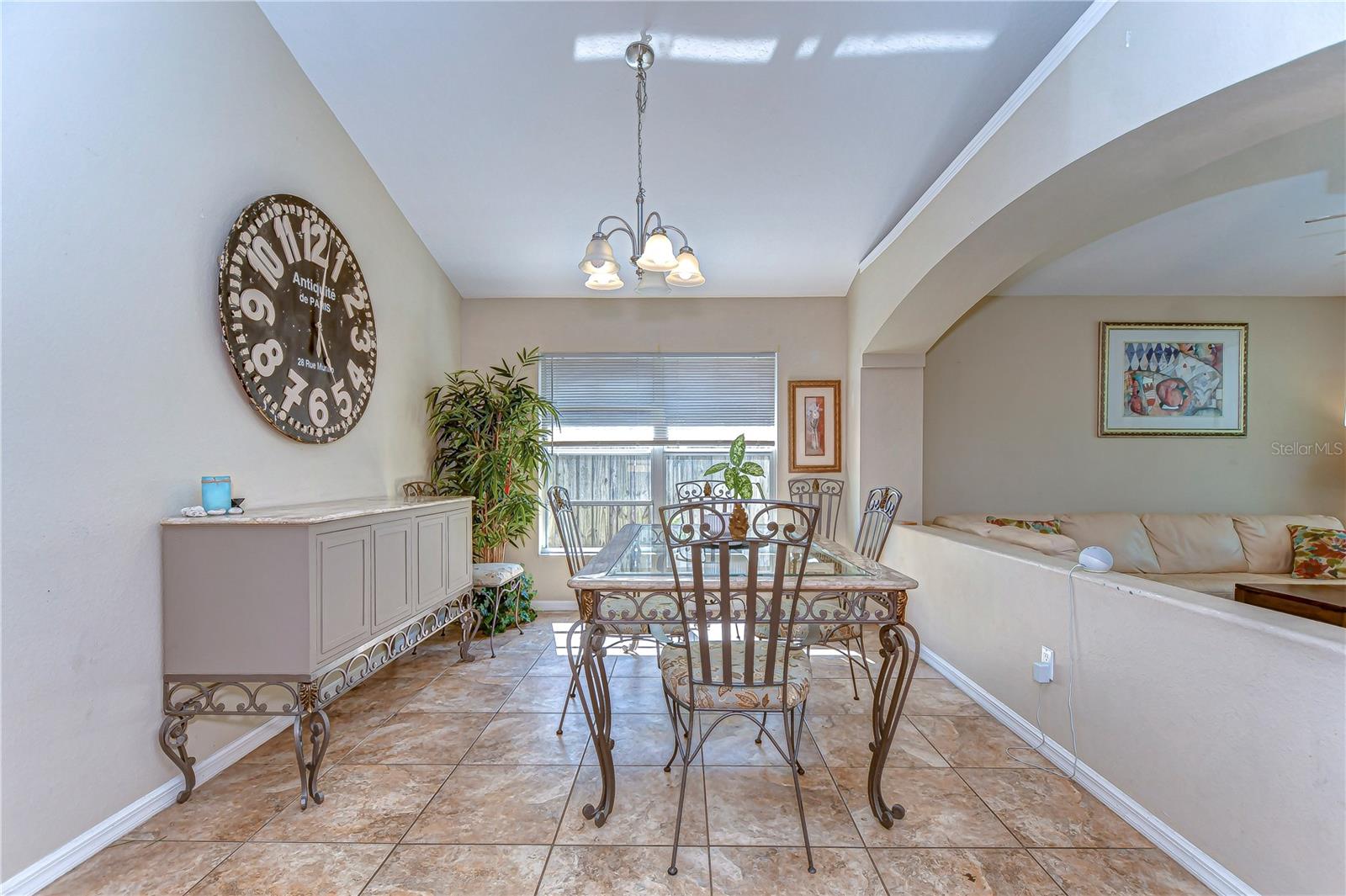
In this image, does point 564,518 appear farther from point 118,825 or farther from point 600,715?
point 118,825

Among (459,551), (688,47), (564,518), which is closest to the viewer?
(688,47)

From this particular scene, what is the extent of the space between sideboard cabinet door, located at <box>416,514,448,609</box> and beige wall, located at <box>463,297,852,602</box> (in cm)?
151

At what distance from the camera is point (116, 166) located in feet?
5.80

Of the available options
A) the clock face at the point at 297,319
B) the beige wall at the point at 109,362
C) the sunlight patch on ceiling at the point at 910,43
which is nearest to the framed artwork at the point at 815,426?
the sunlight patch on ceiling at the point at 910,43

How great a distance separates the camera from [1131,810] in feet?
5.80

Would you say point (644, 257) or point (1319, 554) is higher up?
point (644, 257)

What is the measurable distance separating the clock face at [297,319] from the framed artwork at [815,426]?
9.91 ft

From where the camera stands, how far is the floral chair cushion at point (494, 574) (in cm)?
341

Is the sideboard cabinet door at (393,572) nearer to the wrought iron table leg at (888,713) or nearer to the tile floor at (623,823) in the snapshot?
the tile floor at (623,823)

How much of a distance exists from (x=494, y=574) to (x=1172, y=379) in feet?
17.2

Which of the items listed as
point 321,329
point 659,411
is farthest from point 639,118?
point 659,411

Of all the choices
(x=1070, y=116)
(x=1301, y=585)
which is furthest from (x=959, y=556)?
(x=1070, y=116)

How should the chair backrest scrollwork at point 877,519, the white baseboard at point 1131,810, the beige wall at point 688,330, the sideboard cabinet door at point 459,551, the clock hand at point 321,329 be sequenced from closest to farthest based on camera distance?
1. the white baseboard at point 1131,810
2. the clock hand at point 321,329
3. the chair backrest scrollwork at point 877,519
4. the sideboard cabinet door at point 459,551
5. the beige wall at point 688,330

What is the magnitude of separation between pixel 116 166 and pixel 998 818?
3655 mm
